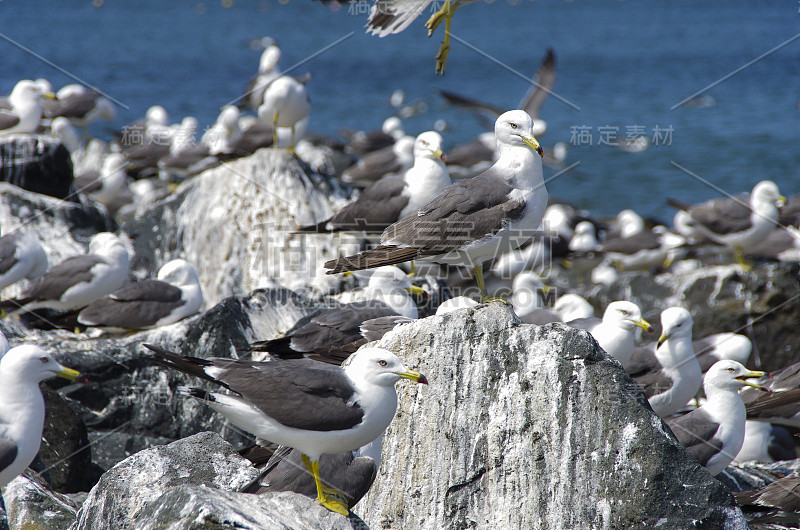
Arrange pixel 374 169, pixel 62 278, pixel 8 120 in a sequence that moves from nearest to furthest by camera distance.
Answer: pixel 62 278 → pixel 8 120 → pixel 374 169

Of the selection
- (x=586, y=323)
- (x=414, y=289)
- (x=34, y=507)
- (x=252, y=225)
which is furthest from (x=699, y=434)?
(x=252, y=225)

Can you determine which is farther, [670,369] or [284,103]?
[284,103]

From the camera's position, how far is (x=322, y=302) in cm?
767

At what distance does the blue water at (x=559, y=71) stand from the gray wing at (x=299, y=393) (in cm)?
375

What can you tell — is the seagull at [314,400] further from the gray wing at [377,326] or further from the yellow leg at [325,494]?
the gray wing at [377,326]

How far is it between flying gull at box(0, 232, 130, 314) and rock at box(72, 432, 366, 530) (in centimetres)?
421

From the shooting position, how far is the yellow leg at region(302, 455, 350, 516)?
3783mm

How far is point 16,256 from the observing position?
27.3ft

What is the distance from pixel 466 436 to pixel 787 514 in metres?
2.03

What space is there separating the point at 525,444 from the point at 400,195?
13.6ft

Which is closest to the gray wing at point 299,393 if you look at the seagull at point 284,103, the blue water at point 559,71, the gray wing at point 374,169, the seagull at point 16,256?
the blue water at point 559,71

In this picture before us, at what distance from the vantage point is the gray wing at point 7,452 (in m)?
4.54

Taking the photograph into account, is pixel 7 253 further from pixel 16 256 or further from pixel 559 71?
pixel 559 71

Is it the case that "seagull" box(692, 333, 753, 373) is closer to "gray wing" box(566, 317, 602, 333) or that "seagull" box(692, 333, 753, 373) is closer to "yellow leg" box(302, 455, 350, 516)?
"gray wing" box(566, 317, 602, 333)
